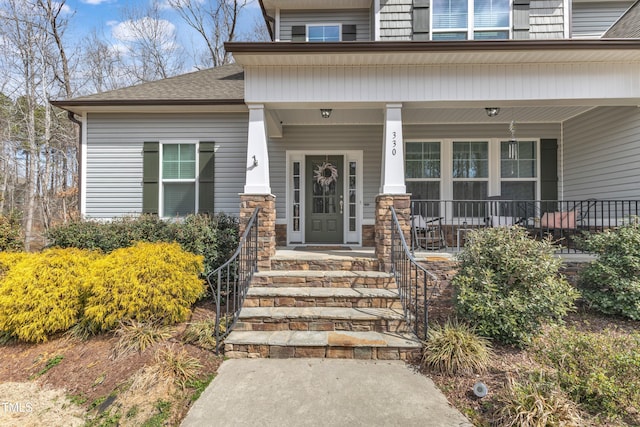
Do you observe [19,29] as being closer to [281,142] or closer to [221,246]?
[281,142]

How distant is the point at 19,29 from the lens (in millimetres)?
10766

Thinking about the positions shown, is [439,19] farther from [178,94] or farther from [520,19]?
[178,94]

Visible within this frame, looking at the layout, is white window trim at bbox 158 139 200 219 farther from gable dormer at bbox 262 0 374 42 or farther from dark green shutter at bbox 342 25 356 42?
dark green shutter at bbox 342 25 356 42

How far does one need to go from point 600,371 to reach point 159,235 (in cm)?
552

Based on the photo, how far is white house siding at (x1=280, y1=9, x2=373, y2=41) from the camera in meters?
7.31

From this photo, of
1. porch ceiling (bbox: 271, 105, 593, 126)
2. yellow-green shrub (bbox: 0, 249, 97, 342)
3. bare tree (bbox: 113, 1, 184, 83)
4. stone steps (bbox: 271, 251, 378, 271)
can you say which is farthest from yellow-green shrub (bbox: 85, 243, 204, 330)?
bare tree (bbox: 113, 1, 184, 83)

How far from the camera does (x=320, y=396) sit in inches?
106

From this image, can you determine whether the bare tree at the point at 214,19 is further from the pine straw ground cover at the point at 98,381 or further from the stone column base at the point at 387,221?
the pine straw ground cover at the point at 98,381

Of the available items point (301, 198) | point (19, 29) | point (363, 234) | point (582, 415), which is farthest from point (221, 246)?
point (19, 29)

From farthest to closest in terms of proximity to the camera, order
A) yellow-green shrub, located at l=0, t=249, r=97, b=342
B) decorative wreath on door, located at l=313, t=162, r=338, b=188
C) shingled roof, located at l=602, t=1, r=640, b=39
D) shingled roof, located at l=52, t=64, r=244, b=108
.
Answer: decorative wreath on door, located at l=313, t=162, r=338, b=188 < shingled roof, located at l=52, t=64, r=244, b=108 < shingled roof, located at l=602, t=1, r=640, b=39 < yellow-green shrub, located at l=0, t=249, r=97, b=342

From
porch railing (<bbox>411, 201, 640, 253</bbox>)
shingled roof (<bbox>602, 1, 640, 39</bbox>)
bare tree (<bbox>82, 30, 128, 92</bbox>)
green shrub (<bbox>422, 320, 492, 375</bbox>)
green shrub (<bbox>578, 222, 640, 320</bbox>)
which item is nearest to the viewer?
green shrub (<bbox>422, 320, 492, 375</bbox>)

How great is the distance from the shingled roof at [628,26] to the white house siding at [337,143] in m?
4.38

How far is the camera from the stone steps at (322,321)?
144 inches

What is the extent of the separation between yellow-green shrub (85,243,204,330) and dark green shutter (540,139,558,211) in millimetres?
7003
